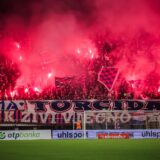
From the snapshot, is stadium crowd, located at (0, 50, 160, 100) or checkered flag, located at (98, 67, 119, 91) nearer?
checkered flag, located at (98, 67, 119, 91)

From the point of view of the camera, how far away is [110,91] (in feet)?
120

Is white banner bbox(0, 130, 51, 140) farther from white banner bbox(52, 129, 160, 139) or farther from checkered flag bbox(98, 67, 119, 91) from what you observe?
checkered flag bbox(98, 67, 119, 91)

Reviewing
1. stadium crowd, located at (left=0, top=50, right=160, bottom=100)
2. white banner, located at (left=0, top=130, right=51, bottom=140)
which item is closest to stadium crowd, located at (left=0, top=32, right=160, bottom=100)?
stadium crowd, located at (left=0, top=50, right=160, bottom=100)

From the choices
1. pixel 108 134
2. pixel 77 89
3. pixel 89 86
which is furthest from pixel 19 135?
pixel 89 86

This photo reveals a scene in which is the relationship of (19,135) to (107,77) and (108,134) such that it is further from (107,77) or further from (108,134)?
(107,77)

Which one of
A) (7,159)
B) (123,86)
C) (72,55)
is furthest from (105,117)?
(7,159)

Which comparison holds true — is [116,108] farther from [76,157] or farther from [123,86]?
[76,157]

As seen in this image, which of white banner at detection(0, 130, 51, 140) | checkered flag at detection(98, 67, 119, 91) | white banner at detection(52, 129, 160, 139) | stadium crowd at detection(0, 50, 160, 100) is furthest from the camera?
stadium crowd at detection(0, 50, 160, 100)

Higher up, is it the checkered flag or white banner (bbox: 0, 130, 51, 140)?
the checkered flag

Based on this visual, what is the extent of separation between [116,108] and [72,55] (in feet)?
35.7

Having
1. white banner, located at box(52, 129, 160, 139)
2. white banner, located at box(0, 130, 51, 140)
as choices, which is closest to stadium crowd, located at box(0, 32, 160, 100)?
white banner, located at box(52, 129, 160, 139)

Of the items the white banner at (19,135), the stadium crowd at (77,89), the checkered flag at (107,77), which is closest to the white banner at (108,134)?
the white banner at (19,135)

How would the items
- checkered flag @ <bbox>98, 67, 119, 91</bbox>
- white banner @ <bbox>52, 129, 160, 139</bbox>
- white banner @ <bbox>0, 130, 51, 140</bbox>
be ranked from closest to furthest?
white banner @ <bbox>0, 130, 51, 140</bbox> < white banner @ <bbox>52, 129, 160, 139</bbox> < checkered flag @ <bbox>98, 67, 119, 91</bbox>

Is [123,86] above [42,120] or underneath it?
above
